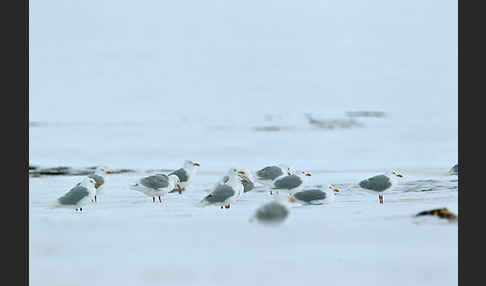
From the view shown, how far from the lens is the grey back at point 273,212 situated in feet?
9.64

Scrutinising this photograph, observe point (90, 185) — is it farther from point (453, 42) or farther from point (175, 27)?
point (453, 42)

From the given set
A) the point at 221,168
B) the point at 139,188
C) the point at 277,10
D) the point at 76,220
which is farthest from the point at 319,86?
the point at 76,220

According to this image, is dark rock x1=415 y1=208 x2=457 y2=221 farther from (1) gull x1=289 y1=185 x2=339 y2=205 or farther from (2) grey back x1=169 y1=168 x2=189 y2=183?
(2) grey back x1=169 y1=168 x2=189 y2=183

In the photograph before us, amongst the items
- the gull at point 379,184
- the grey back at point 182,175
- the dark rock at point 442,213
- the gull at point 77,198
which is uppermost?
the grey back at point 182,175

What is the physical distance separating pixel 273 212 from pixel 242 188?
62 cm

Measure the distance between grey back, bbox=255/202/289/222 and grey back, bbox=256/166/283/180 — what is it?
94 cm

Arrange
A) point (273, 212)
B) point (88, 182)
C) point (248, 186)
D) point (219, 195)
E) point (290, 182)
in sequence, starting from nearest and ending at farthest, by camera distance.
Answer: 1. point (273, 212)
2. point (219, 195)
3. point (88, 182)
4. point (290, 182)
5. point (248, 186)

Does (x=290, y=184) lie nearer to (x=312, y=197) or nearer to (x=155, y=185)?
(x=312, y=197)

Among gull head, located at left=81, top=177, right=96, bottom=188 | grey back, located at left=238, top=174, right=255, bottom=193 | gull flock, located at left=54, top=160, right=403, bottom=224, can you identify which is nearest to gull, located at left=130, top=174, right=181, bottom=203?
gull flock, located at left=54, top=160, right=403, bottom=224

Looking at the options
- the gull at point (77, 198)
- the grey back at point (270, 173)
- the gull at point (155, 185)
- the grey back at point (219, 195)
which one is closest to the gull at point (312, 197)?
the grey back at point (219, 195)

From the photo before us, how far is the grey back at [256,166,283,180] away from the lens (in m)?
3.89

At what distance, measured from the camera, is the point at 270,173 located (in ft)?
12.8

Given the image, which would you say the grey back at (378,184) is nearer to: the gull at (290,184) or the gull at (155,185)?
the gull at (290,184)


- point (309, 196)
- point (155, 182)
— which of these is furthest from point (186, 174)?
point (309, 196)
